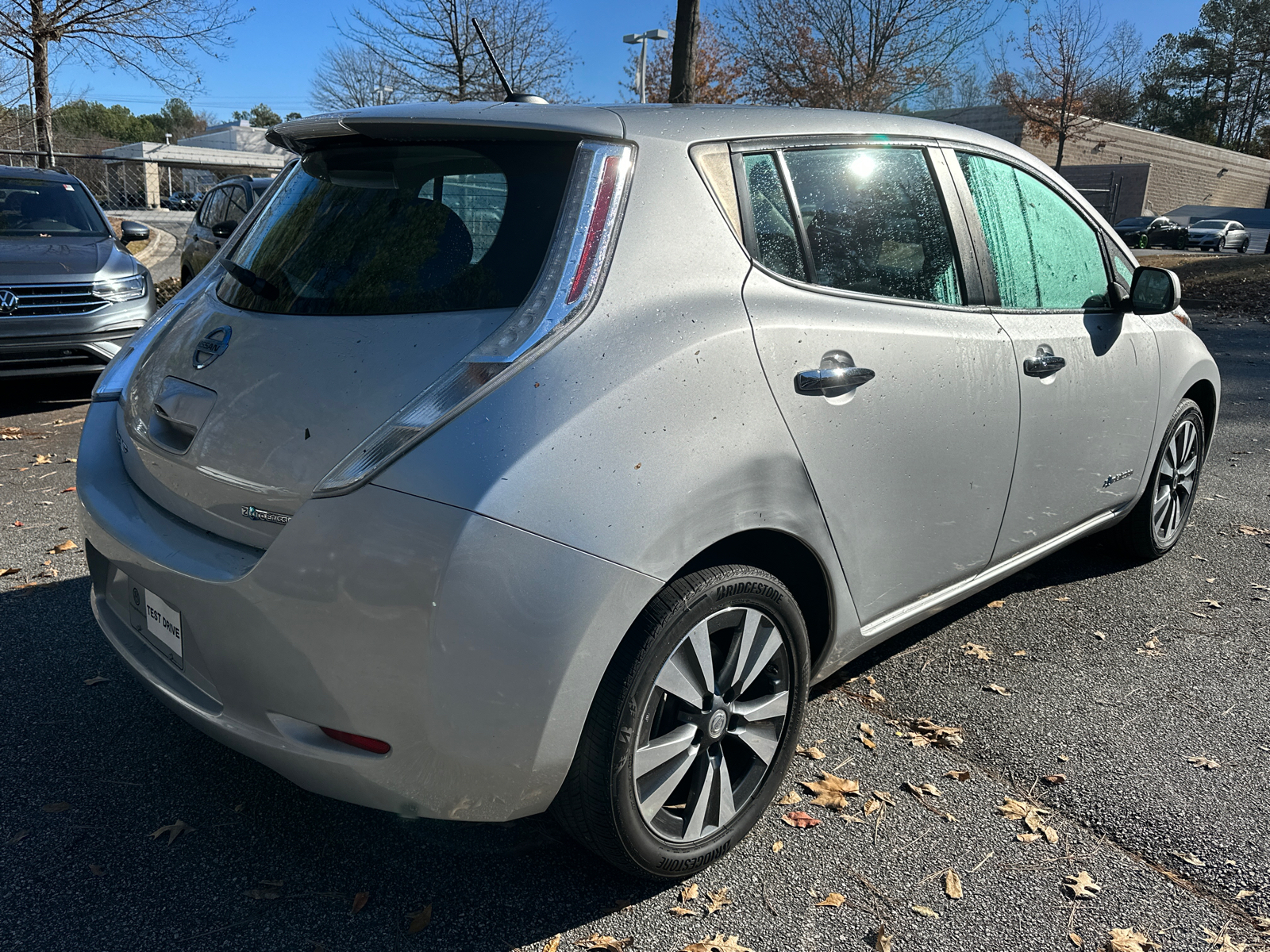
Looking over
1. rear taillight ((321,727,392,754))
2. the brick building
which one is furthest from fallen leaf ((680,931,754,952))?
the brick building

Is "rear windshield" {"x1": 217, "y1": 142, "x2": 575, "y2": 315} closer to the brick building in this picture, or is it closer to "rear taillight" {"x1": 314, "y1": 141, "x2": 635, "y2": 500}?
"rear taillight" {"x1": 314, "y1": 141, "x2": 635, "y2": 500}

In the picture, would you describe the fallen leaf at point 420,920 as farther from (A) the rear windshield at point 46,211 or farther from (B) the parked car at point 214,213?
(B) the parked car at point 214,213

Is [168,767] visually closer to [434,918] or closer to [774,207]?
[434,918]

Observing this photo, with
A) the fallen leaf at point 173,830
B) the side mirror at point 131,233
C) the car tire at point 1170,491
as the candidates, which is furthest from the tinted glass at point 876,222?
the side mirror at point 131,233

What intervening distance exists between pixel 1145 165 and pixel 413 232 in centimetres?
6424

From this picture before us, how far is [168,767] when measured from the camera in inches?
111

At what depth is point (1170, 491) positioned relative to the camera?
15.2ft

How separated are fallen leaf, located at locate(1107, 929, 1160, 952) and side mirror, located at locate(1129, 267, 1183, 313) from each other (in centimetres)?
238

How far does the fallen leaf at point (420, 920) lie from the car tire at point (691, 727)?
33 cm

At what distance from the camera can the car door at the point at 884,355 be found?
8.09 ft

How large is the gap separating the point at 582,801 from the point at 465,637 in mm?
549

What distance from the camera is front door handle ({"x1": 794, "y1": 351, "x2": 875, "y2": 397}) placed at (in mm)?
2420

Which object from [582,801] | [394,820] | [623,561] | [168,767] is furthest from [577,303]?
[168,767]

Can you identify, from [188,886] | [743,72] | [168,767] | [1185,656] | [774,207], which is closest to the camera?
[188,886]
